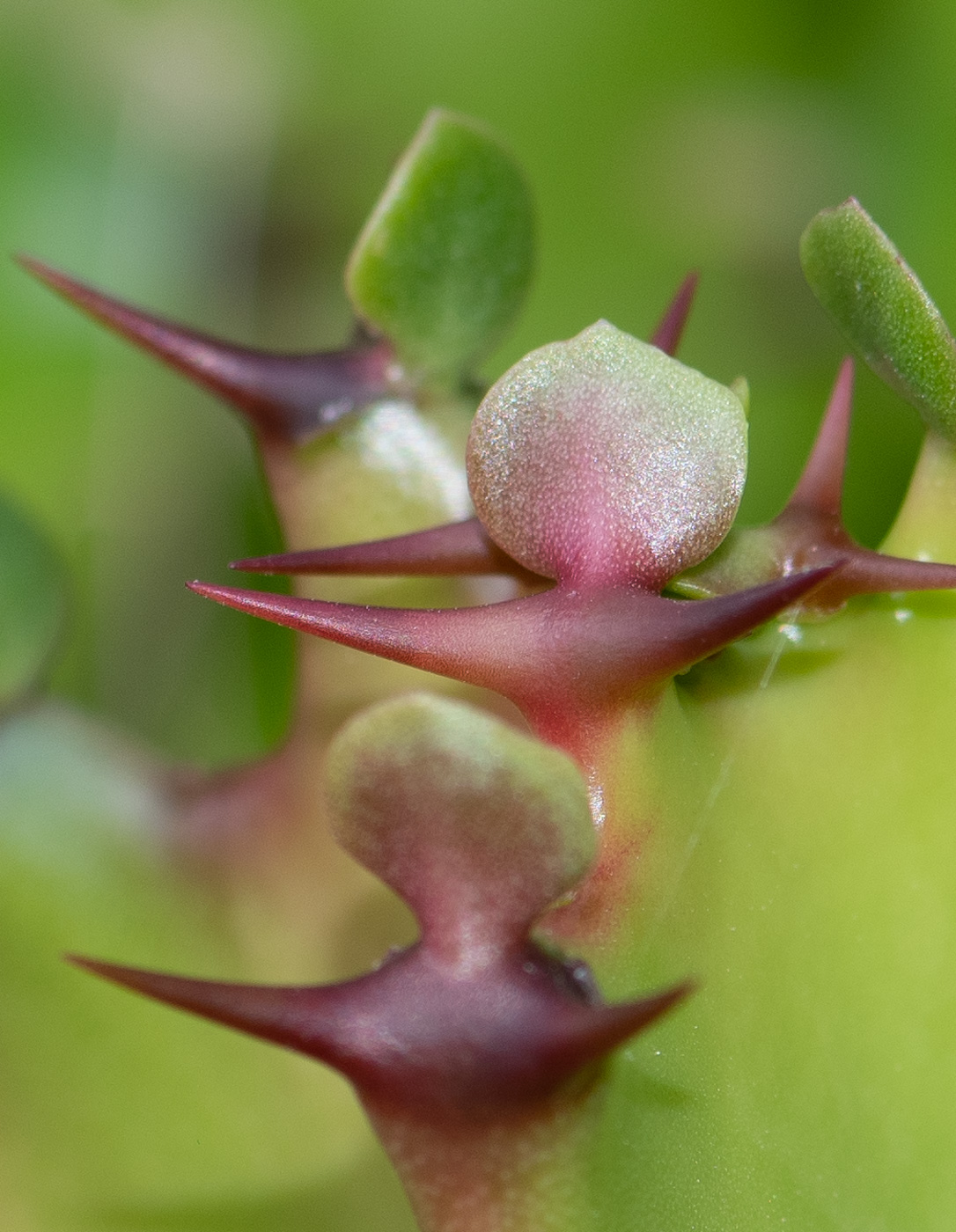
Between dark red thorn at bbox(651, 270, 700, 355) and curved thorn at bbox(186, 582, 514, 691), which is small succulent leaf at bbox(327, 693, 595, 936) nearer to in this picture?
curved thorn at bbox(186, 582, 514, 691)

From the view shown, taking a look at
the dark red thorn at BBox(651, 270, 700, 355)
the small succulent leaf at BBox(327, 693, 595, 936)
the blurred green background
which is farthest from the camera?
the blurred green background

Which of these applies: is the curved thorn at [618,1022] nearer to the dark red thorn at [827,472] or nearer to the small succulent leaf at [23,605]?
the dark red thorn at [827,472]

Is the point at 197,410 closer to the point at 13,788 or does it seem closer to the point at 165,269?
the point at 165,269

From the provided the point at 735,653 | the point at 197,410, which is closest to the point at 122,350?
the point at 197,410

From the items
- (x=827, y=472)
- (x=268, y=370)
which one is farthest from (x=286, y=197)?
(x=827, y=472)

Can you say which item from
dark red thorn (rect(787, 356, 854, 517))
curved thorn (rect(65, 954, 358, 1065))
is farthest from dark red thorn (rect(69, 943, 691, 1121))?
dark red thorn (rect(787, 356, 854, 517))

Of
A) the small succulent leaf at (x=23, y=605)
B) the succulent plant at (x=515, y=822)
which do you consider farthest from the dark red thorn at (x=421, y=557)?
the small succulent leaf at (x=23, y=605)

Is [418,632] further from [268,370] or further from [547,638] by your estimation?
[268,370]
